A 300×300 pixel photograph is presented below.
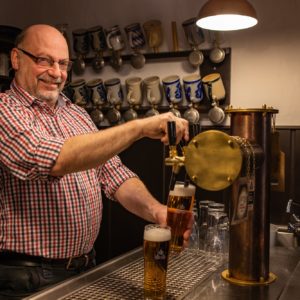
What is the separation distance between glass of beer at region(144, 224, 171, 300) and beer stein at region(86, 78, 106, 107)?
7.63 ft

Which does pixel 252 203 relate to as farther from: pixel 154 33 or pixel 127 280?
pixel 154 33

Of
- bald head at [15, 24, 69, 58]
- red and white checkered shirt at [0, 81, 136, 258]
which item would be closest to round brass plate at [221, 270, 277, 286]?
red and white checkered shirt at [0, 81, 136, 258]

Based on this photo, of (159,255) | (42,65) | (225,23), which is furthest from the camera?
(225,23)

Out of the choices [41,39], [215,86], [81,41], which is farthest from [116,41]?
[41,39]

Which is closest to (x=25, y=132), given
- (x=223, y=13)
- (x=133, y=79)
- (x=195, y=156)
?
(x=195, y=156)

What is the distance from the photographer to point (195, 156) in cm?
104

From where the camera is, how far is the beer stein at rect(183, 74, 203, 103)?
9.91 feet

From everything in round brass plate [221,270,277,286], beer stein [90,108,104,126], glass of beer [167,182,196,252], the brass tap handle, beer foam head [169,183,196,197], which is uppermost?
beer stein [90,108,104,126]

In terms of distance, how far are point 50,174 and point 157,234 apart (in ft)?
1.21

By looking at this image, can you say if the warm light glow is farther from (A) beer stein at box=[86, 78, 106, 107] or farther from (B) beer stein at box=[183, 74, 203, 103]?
(A) beer stein at box=[86, 78, 106, 107]

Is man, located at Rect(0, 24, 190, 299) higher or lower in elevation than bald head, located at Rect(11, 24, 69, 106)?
lower

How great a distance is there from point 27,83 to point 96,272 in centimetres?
81

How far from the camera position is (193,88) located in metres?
3.03

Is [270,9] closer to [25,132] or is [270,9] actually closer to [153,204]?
[153,204]
